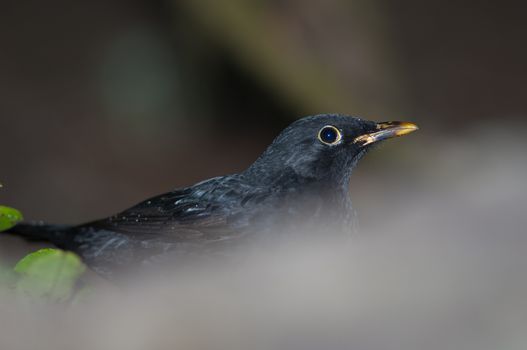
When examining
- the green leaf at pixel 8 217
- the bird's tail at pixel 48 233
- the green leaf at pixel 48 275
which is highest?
the green leaf at pixel 8 217

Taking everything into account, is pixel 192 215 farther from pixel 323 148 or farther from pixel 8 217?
pixel 8 217

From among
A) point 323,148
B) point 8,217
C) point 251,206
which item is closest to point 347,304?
point 8,217

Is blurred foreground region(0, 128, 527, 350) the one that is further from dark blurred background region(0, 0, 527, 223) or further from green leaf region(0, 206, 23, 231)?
dark blurred background region(0, 0, 527, 223)

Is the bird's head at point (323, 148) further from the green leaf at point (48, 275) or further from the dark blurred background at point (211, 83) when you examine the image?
the dark blurred background at point (211, 83)

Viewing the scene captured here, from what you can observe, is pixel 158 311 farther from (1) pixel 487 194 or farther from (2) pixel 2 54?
(2) pixel 2 54

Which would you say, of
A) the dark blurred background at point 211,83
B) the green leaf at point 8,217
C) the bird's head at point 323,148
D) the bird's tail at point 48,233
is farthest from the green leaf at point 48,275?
the dark blurred background at point 211,83

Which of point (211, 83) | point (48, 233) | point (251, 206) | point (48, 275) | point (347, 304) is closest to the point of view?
point (347, 304)
